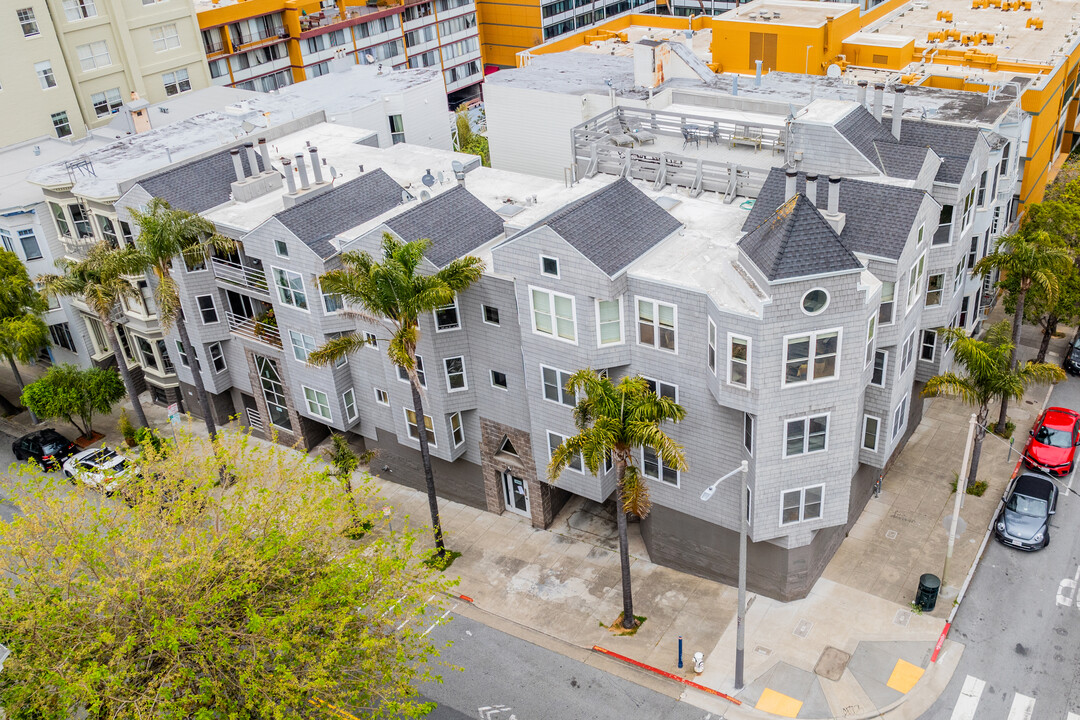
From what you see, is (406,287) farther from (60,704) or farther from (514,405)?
(60,704)

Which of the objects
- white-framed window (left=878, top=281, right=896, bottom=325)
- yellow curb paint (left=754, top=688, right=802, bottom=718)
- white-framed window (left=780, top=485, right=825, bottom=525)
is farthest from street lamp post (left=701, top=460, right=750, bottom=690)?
white-framed window (left=878, top=281, right=896, bottom=325)

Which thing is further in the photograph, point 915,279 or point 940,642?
point 915,279

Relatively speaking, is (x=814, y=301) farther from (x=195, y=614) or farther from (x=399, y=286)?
(x=195, y=614)

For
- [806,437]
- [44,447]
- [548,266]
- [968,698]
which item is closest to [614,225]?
[548,266]

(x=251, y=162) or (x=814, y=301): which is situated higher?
Result: (x=251, y=162)

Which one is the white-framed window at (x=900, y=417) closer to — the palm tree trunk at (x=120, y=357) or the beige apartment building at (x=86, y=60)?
the palm tree trunk at (x=120, y=357)

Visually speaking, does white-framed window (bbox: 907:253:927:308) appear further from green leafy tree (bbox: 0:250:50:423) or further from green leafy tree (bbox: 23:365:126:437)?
green leafy tree (bbox: 0:250:50:423)

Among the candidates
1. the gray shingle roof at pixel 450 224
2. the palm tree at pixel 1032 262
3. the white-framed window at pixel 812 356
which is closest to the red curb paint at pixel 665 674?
the white-framed window at pixel 812 356
